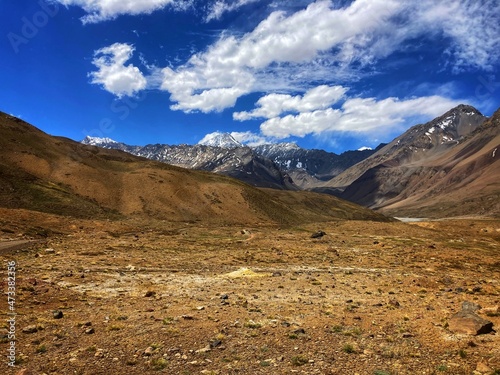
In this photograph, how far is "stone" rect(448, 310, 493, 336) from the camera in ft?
48.1

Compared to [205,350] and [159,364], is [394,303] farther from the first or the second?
[159,364]

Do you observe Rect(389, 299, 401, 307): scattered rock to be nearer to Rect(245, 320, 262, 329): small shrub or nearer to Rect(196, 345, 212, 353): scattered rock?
Rect(245, 320, 262, 329): small shrub

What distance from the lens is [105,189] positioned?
9956 centimetres

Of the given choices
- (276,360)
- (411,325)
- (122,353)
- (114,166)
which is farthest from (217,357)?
(114,166)

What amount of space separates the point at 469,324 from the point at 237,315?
9.86 metres

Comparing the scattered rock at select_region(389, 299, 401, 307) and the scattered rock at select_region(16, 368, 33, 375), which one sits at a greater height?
the scattered rock at select_region(16, 368, 33, 375)

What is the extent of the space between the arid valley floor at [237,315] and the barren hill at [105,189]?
4833 centimetres

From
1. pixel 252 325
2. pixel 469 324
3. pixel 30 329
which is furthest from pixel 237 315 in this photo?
pixel 469 324

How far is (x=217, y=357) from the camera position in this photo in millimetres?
12680

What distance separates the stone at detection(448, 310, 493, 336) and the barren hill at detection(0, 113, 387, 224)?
76.4 m

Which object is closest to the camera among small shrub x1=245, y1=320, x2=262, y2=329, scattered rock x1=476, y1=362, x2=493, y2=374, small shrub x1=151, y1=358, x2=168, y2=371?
scattered rock x1=476, y1=362, x2=493, y2=374

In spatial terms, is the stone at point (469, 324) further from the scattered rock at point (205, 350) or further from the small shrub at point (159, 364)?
the small shrub at point (159, 364)
